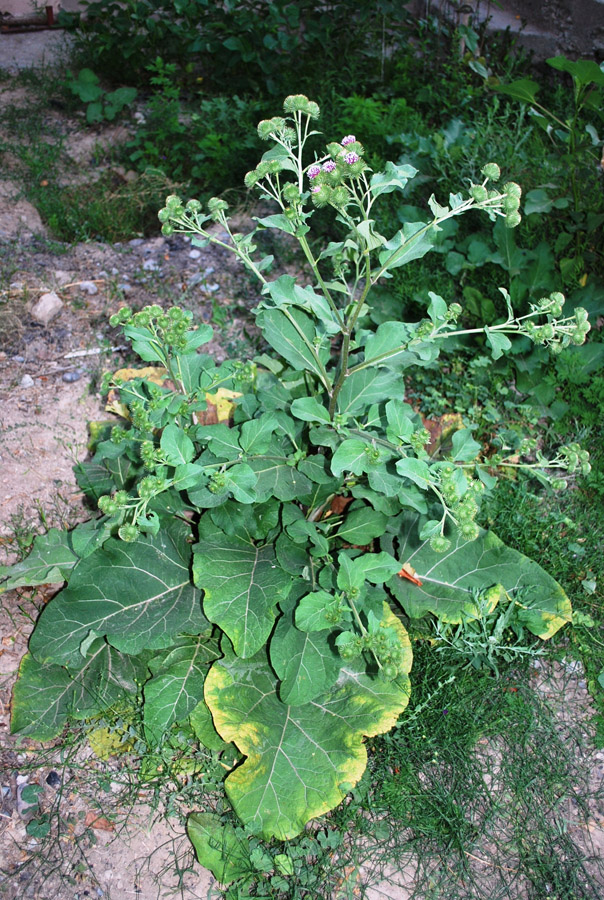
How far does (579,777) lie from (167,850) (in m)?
1.36

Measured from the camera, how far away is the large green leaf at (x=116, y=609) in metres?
2.36

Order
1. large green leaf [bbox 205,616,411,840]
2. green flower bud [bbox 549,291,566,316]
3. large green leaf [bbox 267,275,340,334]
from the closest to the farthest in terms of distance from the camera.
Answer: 1. green flower bud [bbox 549,291,566,316]
2. large green leaf [bbox 267,275,340,334]
3. large green leaf [bbox 205,616,411,840]

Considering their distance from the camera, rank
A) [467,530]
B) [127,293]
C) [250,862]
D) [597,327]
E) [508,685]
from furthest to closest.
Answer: [127,293], [597,327], [508,685], [250,862], [467,530]

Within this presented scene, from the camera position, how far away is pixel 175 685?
2.38 m

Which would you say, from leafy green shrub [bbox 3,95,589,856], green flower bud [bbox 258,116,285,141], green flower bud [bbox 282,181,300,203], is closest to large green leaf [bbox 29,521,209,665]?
leafy green shrub [bbox 3,95,589,856]

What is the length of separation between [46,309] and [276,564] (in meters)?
2.21

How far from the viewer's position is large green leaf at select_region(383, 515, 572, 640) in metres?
2.56

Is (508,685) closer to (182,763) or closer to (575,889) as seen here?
(575,889)

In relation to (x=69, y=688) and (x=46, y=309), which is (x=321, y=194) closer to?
(x=69, y=688)

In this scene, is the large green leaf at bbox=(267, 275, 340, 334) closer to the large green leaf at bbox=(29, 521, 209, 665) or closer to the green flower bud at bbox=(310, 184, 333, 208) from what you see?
the green flower bud at bbox=(310, 184, 333, 208)

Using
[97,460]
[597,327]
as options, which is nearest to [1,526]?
[97,460]

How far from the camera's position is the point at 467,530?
178 cm

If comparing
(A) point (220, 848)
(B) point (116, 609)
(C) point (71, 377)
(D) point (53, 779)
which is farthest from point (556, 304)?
(C) point (71, 377)

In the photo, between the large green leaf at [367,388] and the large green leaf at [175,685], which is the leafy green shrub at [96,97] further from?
the large green leaf at [175,685]
